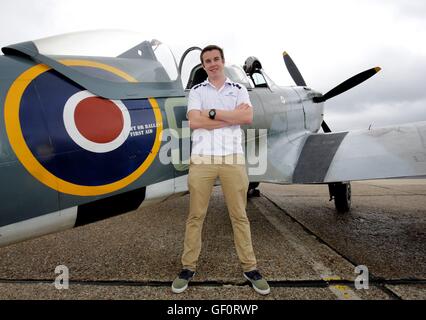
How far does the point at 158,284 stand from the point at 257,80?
12.1ft

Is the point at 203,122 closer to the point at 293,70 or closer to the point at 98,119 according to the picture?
the point at 98,119

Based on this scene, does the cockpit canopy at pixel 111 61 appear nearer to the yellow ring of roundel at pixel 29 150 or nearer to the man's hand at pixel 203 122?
the yellow ring of roundel at pixel 29 150

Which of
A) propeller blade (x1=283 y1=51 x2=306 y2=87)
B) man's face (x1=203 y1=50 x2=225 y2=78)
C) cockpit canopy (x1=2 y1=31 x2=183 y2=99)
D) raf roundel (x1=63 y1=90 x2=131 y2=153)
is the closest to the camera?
raf roundel (x1=63 y1=90 x2=131 y2=153)

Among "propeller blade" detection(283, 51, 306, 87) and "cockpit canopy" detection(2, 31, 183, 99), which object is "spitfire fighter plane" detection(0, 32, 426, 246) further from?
"propeller blade" detection(283, 51, 306, 87)

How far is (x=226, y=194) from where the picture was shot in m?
2.47

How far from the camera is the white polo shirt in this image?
2.46 meters

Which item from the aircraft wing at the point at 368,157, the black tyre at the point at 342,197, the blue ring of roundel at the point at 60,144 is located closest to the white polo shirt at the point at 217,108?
the blue ring of roundel at the point at 60,144

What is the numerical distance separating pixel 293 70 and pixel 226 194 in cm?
631

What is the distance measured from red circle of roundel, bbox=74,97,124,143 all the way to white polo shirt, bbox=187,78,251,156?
615mm

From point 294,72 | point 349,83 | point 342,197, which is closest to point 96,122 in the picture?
point 342,197

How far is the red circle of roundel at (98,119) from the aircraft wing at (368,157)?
2249 millimetres

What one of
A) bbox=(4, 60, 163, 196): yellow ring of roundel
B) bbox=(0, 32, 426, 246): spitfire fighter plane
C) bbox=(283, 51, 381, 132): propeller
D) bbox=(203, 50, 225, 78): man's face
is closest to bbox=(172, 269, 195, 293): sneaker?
bbox=(0, 32, 426, 246): spitfire fighter plane
